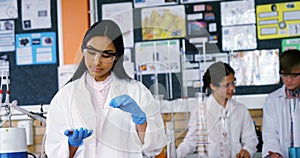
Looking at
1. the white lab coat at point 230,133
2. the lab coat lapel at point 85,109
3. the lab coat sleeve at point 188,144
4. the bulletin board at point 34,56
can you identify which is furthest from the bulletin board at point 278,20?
the lab coat lapel at point 85,109

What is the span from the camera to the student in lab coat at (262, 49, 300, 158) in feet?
8.95

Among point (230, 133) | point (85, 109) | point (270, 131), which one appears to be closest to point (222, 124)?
point (230, 133)

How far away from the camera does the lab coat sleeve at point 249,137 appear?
281 centimetres

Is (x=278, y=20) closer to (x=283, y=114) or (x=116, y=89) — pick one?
(x=283, y=114)

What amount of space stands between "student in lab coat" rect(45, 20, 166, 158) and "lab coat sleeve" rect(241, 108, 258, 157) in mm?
1010

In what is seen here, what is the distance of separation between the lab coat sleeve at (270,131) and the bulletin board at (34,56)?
1408 mm

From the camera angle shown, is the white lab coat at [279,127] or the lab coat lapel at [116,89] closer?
the lab coat lapel at [116,89]

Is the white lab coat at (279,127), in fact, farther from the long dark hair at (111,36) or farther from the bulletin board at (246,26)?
the long dark hair at (111,36)

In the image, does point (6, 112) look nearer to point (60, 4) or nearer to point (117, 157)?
point (117, 157)

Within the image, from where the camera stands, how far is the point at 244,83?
10.8 ft

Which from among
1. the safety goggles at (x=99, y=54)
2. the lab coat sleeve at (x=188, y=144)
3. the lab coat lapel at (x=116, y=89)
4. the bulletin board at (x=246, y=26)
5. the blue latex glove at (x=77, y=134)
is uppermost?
the bulletin board at (x=246, y=26)

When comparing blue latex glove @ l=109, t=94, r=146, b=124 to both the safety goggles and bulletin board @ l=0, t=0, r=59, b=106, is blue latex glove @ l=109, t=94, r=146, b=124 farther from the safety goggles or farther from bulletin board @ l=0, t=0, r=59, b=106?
bulletin board @ l=0, t=0, r=59, b=106

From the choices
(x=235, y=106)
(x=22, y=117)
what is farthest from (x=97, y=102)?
(x=22, y=117)

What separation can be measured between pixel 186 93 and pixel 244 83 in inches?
45.6
